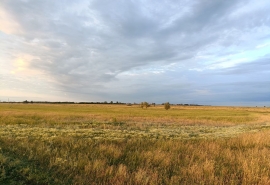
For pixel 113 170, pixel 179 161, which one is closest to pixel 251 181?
pixel 179 161

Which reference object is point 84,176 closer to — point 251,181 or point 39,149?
point 39,149

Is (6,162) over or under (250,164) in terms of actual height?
over

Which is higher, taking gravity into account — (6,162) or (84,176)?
(6,162)

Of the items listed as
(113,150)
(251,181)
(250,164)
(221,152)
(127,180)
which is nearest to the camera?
(127,180)

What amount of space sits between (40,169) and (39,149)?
8.61 feet

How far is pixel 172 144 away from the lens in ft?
39.8

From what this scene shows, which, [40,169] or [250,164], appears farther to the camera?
[250,164]

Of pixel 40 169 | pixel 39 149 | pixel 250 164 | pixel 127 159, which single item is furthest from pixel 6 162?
pixel 250 164

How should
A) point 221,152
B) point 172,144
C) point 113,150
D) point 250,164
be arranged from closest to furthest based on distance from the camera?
point 250,164
point 113,150
point 221,152
point 172,144

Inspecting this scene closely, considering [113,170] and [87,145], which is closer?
[113,170]

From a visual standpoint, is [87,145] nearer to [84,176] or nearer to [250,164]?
[84,176]

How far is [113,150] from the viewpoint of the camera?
10.0 meters

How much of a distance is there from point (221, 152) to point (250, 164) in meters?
2.29


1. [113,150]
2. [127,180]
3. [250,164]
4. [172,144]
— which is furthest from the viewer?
[172,144]
